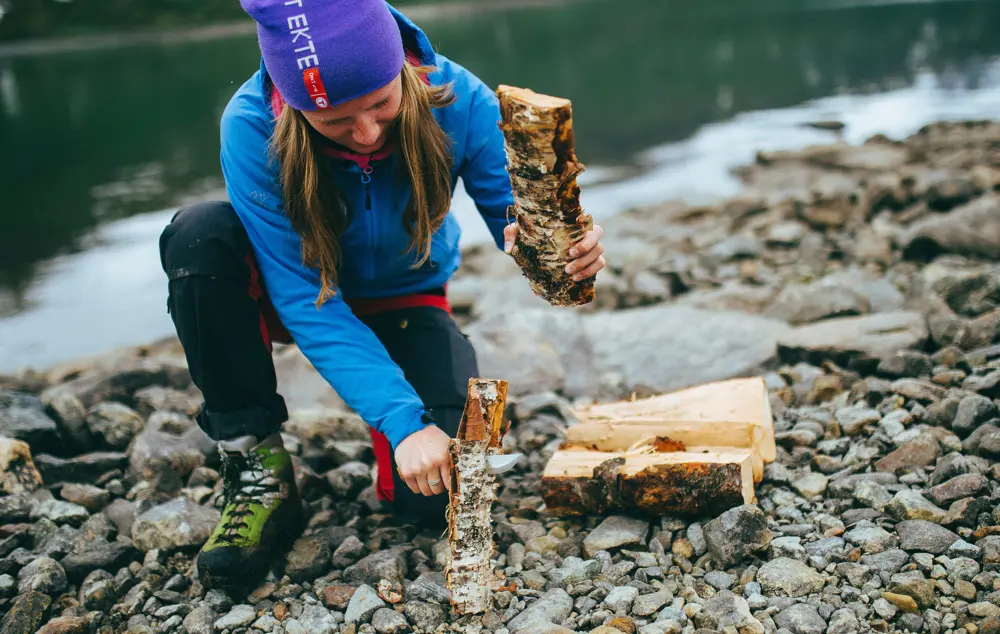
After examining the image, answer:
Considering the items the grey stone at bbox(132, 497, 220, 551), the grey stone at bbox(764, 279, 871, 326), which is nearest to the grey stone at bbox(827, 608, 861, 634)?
the grey stone at bbox(132, 497, 220, 551)

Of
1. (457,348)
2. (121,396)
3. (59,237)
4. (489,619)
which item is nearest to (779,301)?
(457,348)

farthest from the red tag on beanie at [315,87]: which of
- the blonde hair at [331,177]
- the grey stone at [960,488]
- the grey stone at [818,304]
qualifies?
the grey stone at [818,304]

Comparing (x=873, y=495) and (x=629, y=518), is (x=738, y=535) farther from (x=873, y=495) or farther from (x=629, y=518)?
(x=873, y=495)

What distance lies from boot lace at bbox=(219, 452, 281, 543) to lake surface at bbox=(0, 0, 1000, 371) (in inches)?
235

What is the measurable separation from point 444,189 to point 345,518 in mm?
1365

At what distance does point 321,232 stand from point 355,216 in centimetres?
23

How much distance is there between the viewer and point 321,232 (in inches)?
121


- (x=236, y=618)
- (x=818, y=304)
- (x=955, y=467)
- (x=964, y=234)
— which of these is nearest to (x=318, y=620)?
(x=236, y=618)

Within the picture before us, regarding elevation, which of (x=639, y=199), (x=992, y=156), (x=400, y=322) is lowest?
(x=639, y=199)

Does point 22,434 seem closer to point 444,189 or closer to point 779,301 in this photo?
point 444,189

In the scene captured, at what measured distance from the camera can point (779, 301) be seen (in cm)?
556

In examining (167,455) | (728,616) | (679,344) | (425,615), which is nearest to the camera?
(728,616)

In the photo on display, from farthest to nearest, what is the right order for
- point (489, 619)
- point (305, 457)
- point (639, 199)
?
1. point (639, 199)
2. point (305, 457)
3. point (489, 619)

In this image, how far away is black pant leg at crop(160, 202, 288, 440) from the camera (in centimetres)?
309
